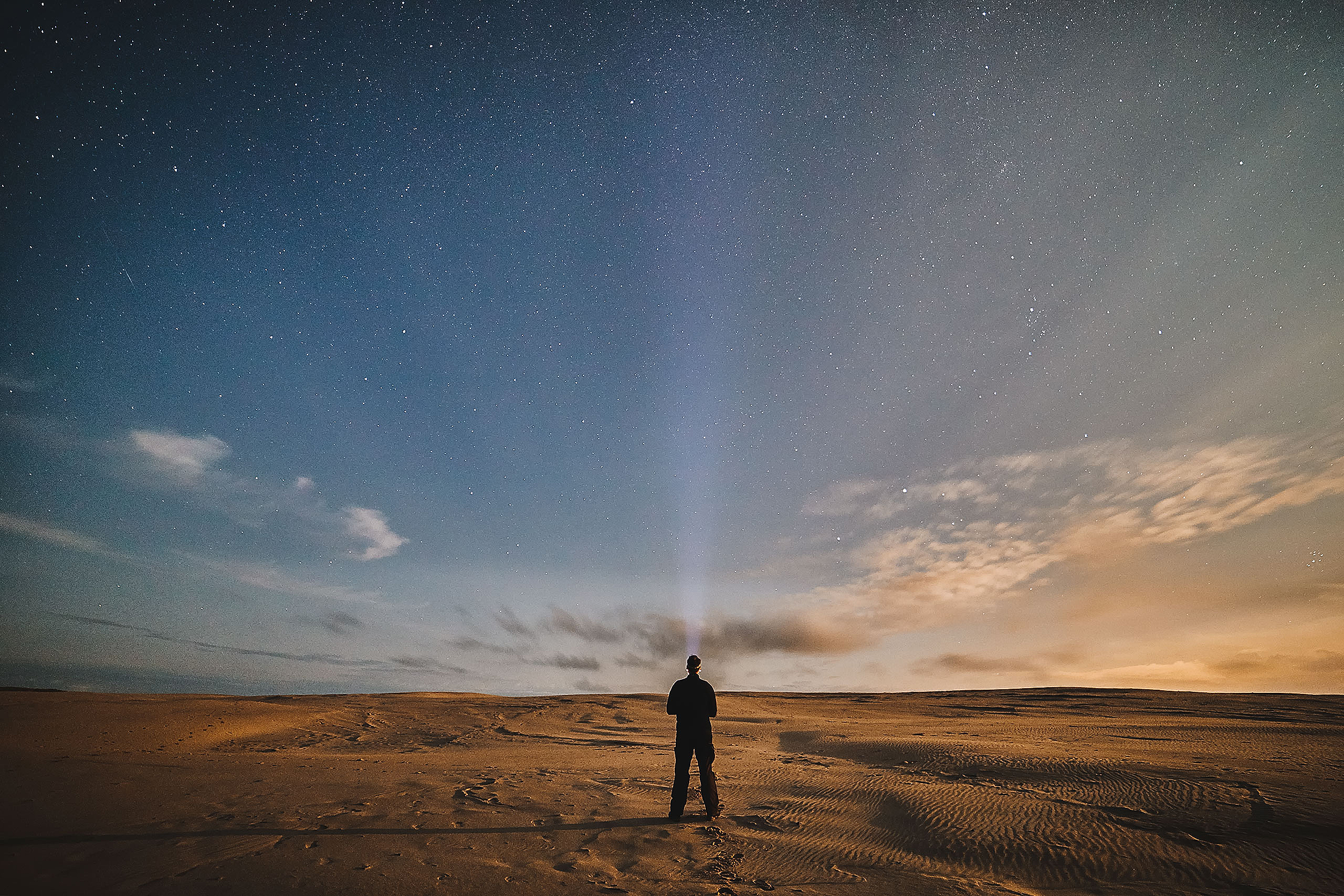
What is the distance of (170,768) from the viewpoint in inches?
476

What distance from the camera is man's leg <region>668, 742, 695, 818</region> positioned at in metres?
8.09

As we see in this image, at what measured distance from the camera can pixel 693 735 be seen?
8305 mm

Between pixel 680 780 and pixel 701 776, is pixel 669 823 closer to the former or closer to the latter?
pixel 680 780

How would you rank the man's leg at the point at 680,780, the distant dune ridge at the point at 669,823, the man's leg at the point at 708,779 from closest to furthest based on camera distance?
the distant dune ridge at the point at 669,823 → the man's leg at the point at 680,780 → the man's leg at the point at 708,779

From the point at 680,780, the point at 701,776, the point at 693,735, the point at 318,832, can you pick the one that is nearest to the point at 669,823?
the point at 680,780

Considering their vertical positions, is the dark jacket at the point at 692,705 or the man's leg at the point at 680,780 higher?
the dark jacket at the point at 692,705

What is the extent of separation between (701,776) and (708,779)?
0.10m

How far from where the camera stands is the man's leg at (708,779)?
26.9 ft

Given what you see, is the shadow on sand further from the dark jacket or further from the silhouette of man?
the dark jacket

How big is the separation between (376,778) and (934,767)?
10930 millimetres

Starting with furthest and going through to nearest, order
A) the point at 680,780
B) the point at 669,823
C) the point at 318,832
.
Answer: the point at 680,780
the point at 669,823
the point at 318,832

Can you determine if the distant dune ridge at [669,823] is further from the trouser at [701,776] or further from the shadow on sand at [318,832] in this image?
the trouser at [701,776]

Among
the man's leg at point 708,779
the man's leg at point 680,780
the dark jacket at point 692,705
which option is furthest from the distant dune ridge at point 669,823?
the dark jacket at point 692,705

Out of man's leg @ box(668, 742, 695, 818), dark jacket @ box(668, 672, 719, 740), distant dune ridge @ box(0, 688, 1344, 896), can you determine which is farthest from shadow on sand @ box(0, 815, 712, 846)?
dark jacket @ box(668, 672, 719, 740)
